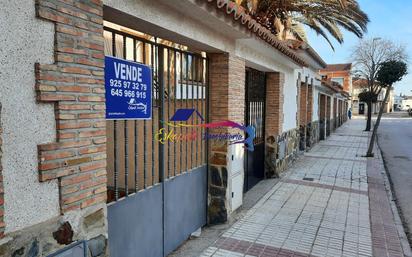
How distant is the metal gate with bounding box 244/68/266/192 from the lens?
24.2 feet

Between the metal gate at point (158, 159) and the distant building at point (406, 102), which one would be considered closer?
the metal gate at point (158, 159)

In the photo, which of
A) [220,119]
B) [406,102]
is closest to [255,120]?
[220,119]

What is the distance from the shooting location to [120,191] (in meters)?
3.58

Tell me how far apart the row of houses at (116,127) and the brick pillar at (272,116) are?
1.05 meters

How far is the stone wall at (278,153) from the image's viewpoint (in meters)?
8.61

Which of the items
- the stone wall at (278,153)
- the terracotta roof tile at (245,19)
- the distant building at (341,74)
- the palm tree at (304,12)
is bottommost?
the stone wall at (278,153)

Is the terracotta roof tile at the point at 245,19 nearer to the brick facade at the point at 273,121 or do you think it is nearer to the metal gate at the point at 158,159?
the metal gate at the point at 158,159

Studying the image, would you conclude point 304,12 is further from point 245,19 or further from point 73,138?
point 73,138

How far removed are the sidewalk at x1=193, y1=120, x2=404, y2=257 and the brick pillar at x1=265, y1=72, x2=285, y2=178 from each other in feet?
1.87

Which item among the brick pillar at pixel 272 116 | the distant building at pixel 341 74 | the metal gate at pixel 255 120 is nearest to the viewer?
the metal gate at pixel 255 120

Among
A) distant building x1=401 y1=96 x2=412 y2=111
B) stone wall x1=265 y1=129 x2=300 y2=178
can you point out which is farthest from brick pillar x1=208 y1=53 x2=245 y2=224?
distant building x1=401 y1=96 x2=412 y2=111

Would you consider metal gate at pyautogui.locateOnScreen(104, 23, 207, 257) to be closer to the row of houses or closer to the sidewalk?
the row of houses

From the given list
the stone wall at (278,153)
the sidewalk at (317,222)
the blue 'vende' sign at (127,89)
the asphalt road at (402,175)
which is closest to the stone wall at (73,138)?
the blue 'vende' sign at (127,89)

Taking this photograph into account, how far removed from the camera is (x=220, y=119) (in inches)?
206
